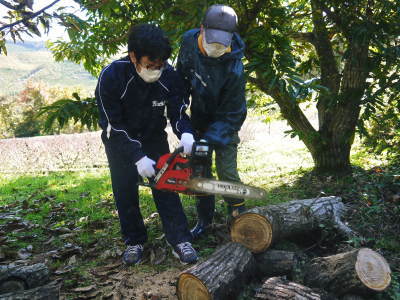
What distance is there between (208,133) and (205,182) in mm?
407

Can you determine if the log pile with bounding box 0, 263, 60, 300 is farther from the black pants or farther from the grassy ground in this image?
the black pants

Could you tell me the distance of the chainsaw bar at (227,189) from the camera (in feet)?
8.39

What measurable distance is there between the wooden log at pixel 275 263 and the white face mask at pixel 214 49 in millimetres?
1517

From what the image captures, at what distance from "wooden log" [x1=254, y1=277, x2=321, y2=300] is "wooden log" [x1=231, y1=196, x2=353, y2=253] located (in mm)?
462

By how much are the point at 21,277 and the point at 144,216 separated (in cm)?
192

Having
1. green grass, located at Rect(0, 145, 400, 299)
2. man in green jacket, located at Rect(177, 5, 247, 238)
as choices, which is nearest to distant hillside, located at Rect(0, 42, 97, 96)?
green grass, located at Rect(0, 145, 400, 299)

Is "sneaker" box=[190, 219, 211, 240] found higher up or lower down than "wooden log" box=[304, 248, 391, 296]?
lower down

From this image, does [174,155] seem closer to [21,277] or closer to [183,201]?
[21,277]

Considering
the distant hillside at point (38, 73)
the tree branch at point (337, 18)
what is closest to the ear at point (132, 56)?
the tree branch at point (337, 18)

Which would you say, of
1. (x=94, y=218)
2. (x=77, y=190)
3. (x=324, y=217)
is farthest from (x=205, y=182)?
(x=77, y=190)

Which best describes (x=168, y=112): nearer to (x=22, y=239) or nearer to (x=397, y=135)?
(x=22, y=239)

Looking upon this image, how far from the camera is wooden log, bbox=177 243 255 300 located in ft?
6.67

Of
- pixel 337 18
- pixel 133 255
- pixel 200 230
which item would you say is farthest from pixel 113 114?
pixel 337 18

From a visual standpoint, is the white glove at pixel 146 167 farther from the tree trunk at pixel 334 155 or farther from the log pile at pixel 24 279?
the tree trunk at pixel 334 155
